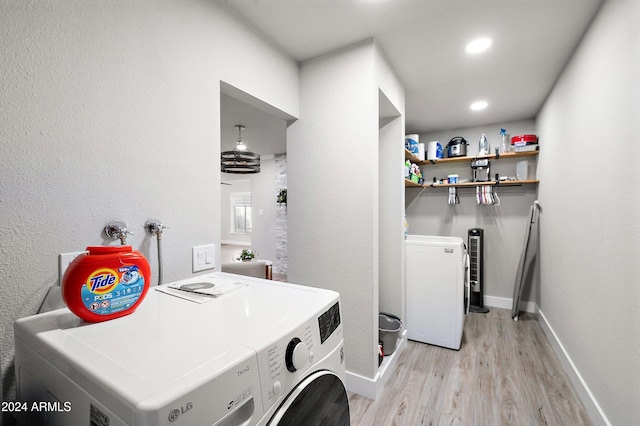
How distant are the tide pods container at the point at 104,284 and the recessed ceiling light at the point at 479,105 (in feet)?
10.9

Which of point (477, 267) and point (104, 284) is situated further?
point (477, 267)

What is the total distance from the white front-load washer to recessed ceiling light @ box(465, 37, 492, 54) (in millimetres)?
1994

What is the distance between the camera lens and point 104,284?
2.47 feet

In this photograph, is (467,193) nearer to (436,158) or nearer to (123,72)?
(436,158)

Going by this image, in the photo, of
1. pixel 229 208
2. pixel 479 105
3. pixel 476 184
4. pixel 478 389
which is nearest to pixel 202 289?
pixel 478 389

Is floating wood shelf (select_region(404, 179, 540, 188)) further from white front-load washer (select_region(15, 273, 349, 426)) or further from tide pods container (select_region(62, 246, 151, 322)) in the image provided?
tide pods container (select_region(62, 246, 151, 322))

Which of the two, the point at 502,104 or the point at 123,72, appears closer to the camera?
the point at 123,72

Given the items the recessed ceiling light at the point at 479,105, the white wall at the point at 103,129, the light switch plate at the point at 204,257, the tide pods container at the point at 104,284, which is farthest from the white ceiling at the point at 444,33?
the tide pods container at the point at 104,284

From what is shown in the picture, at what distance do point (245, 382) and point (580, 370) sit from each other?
2.42m

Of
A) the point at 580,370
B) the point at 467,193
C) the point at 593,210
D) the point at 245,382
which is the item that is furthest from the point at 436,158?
the point at 245,382

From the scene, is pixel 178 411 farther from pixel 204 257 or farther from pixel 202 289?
pixel 204 257

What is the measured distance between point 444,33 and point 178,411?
7.35ft

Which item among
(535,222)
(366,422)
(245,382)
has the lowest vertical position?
(366,422)

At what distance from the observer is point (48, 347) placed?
2.04 feet
